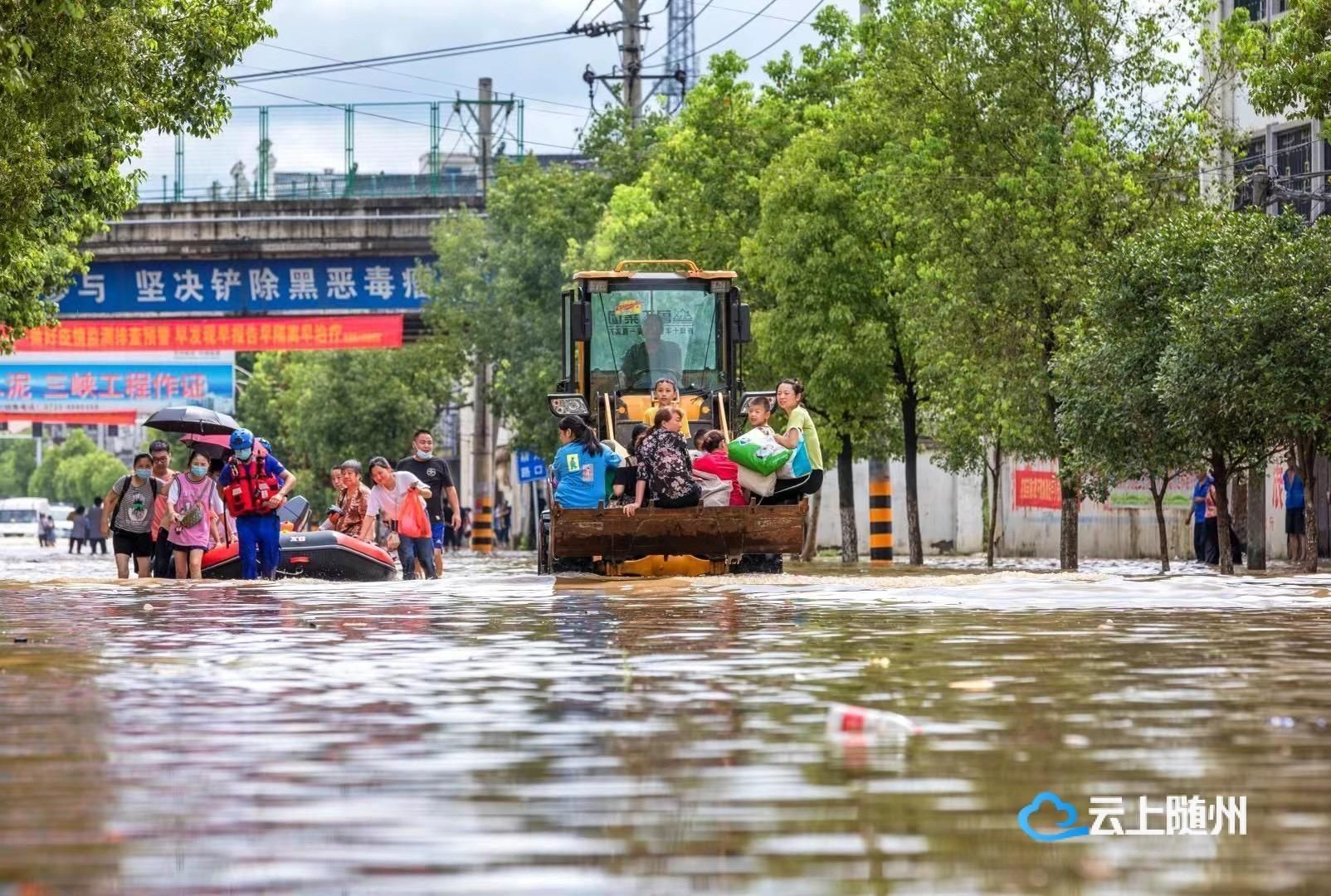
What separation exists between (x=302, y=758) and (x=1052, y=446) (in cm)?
2737

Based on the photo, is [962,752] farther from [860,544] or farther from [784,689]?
[860,544]

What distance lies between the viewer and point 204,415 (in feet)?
86.2

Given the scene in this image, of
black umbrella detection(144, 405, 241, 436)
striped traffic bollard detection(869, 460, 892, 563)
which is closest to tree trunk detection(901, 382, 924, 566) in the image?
striped traffic bollard detection(869, 460, 892, 563)

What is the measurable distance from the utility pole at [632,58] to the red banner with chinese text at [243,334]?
813 cm

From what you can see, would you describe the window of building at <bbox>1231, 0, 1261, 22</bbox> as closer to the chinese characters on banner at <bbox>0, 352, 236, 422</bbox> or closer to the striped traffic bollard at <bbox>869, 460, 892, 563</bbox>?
the striped traffic bollard at <bbox>869, 460, 892, 563</bbox>

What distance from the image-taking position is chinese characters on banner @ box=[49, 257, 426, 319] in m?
60.0

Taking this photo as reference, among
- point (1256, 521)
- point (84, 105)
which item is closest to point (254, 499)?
point (84, 105)

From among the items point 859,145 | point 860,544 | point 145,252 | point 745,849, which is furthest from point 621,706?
point 145,252

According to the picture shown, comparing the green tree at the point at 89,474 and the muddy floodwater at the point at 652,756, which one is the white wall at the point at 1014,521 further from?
the green tree at the point at 89,474

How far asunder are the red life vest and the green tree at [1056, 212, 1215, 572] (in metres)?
12.0

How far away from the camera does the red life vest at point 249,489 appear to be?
2136 cm

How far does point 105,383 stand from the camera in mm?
63844

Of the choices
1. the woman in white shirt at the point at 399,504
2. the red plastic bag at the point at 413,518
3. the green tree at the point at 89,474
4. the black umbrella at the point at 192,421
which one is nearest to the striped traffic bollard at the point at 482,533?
the black umbrella at the point at 192,421

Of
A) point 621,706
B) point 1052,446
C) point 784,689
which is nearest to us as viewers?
point 621,706
